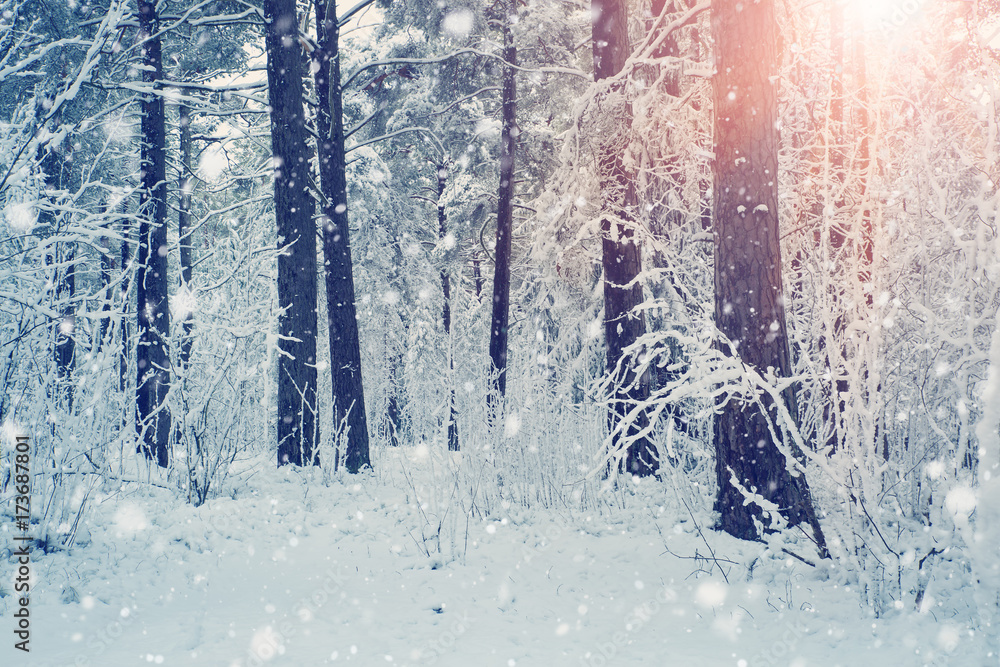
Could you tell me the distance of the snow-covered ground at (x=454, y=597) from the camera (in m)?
3.53

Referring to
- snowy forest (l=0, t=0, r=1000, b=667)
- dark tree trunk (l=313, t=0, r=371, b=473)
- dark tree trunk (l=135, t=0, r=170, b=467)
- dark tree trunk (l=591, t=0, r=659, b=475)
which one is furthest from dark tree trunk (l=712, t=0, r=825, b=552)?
dark tree trunk (l=135, t=0, r=170, b=467)

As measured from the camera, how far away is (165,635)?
379 cm

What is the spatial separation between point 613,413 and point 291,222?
4855 millimetres

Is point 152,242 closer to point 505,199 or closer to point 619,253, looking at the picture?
point 505,199

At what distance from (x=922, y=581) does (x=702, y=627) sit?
1.28 m

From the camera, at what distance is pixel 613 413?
562cm

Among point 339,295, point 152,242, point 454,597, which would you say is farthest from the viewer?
point 152,242

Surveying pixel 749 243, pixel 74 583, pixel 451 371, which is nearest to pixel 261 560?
pixel 74 583

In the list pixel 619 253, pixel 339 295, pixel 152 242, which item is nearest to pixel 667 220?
pixel 619 253

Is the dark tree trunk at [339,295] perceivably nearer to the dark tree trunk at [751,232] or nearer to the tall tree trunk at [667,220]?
the tall tree trunk at [667,220]

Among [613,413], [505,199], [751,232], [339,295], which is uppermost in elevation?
[505,199]

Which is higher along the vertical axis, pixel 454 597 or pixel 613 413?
pixel 613 413

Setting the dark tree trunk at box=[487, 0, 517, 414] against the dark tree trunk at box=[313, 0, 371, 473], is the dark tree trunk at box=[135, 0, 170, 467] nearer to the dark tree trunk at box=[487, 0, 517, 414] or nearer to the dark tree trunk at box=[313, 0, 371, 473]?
the dark tree trunk at box=[313, 0, 371, 473]

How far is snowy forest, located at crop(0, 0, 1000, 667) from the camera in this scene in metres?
3.77
